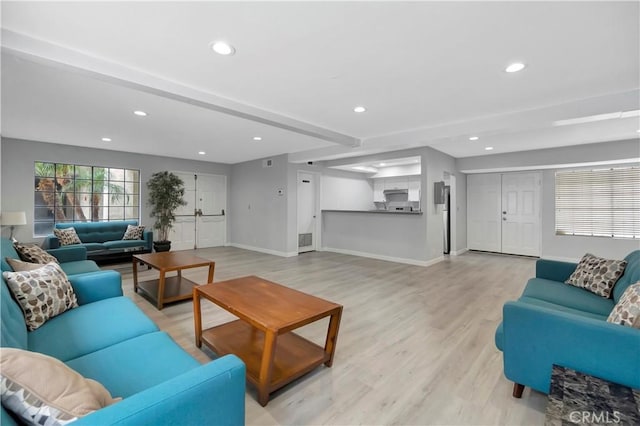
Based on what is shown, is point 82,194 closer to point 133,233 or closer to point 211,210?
point 133,233

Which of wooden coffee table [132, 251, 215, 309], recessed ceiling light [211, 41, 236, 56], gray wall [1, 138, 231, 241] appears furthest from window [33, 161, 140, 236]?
recessed ceiling light [211, 41, 236, 56]

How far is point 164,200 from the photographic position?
21.5 feet

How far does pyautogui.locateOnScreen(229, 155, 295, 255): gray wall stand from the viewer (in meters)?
6.76

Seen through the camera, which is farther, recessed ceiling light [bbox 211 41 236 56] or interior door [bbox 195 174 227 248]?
interior door [bbox 195 174 227 248]

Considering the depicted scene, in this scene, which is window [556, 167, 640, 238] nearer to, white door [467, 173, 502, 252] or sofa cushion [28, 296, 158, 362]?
white door [467, 173, 502, 252]

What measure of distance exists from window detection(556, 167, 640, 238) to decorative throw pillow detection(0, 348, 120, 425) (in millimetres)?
7928

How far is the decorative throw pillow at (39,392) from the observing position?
80 centimetres

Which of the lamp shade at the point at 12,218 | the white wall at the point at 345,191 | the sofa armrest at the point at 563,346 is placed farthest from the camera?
the white wall at the point at 345,191

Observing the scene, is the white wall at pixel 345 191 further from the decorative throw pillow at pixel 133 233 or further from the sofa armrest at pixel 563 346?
the sofa armrest at pixel 563 346

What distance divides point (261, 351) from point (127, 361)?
0.93 metres

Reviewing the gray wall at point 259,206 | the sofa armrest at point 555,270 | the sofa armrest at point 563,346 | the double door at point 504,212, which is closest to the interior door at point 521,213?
the double door at point 504,212

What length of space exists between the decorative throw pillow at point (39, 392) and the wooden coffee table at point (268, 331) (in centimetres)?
99

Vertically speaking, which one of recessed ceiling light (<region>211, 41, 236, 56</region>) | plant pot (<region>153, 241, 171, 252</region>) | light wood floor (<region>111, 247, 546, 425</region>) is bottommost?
light wood floor (<region>111, 247, 546, 425</region>)

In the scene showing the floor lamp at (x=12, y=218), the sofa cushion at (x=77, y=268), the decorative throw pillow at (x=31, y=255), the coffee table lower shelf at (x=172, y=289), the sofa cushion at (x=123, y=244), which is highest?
the floor lamp at (x=12, y=218)
